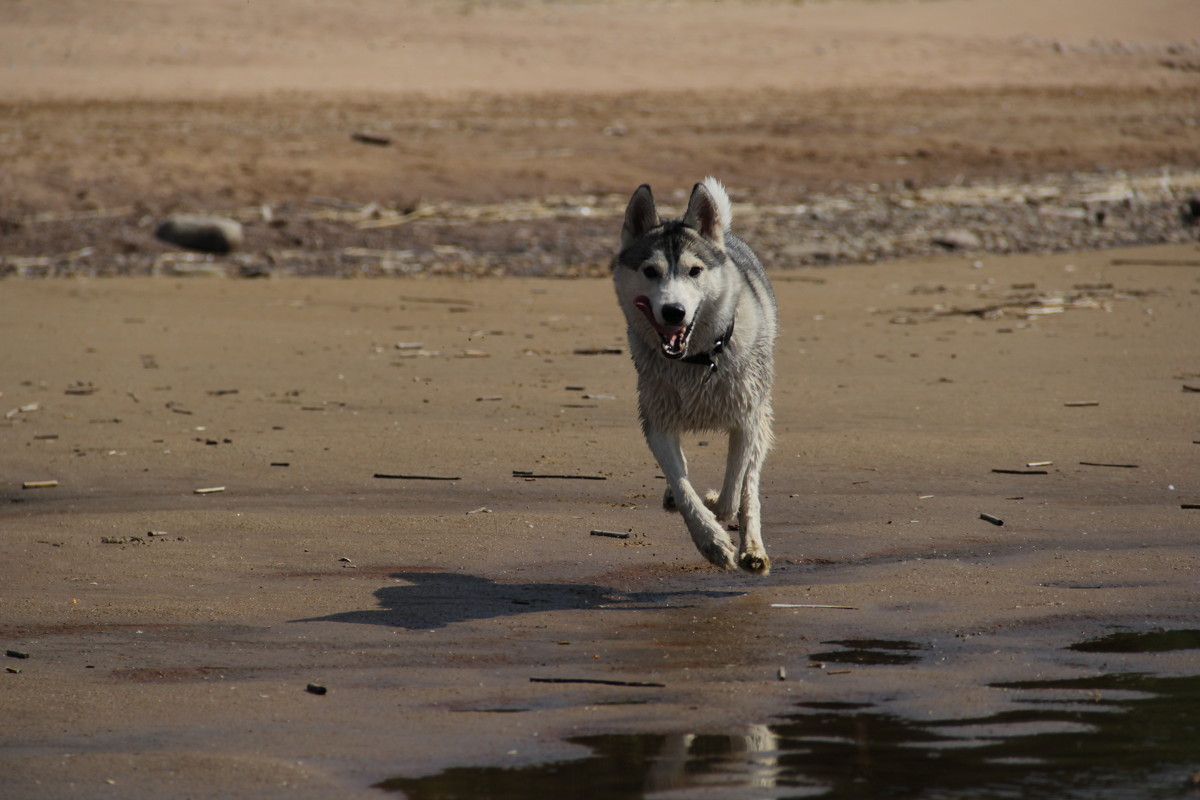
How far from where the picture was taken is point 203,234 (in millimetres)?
15305

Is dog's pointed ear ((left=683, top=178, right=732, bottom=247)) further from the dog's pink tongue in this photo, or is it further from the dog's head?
A: the dog's pink tongue

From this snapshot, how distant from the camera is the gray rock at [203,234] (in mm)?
15219

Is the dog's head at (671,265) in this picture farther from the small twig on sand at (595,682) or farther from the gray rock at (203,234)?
the gray rock at (203,234)

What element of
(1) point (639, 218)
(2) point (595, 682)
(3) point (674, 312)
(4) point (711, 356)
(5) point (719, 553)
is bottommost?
(2) point (595, 682)

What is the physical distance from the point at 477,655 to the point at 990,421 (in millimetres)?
4544

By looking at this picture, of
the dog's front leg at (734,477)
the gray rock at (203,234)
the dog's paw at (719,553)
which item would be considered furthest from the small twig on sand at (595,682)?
the gray rock at (203,234)

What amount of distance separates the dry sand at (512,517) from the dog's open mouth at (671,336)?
3.02 feet

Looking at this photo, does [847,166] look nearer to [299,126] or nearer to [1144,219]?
[1144,219]

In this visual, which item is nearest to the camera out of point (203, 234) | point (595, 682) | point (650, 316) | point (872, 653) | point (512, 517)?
point (595, 682)

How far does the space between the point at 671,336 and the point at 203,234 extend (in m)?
9.99

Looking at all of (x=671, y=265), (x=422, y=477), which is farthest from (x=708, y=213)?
(x=422, y=477)

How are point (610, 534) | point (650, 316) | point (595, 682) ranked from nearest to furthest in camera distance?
point (595, 682) < point (650, 316) < point (610, 534)

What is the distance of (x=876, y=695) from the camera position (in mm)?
4812

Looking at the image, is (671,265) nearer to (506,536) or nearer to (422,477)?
(506,536)
